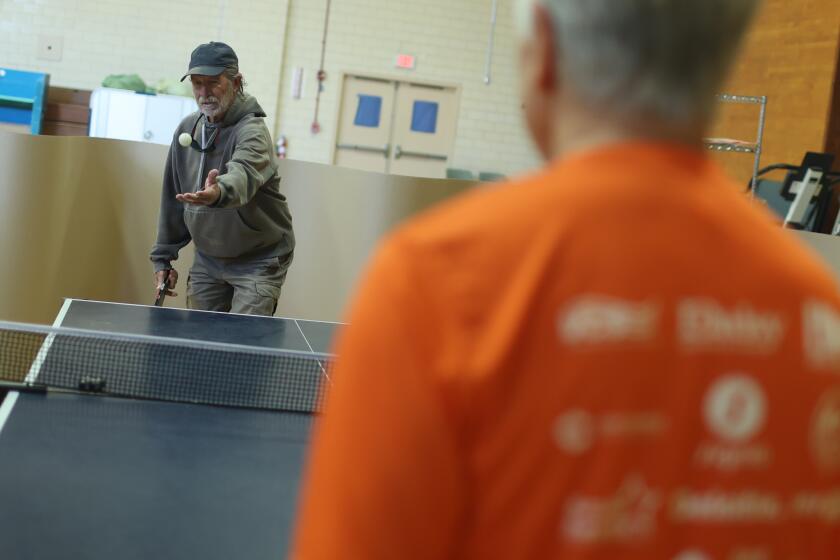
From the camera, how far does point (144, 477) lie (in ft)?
6.56

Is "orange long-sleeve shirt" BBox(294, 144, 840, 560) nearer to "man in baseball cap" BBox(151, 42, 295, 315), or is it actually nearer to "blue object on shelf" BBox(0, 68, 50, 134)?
"man in baseball cap" BBox(151, 42, 295, 315)

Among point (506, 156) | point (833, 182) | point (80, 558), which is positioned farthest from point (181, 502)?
point (506, 156)

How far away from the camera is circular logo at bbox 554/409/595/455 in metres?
0.81

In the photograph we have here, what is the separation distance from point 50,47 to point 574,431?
40.4 ft

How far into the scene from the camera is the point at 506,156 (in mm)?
13398

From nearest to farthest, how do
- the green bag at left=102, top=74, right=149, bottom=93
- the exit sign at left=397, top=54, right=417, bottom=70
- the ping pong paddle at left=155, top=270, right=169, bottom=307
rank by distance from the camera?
the ping pong paddle at left=155, top=270, right=169, bottom=307, the green bag at left=102, top=74, right=149, bottom=93, the exit sign at left=397, top=54, right=417, bottom=70

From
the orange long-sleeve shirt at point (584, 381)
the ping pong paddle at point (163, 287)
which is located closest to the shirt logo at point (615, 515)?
the orange long-sleeve shirt at point (584, 381)

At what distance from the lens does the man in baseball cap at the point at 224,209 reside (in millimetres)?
4262

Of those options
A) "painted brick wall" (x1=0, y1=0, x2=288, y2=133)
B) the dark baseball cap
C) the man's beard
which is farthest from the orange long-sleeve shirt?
"painted brick wall" (x1=0, y1=0, x2=288, y2=133)

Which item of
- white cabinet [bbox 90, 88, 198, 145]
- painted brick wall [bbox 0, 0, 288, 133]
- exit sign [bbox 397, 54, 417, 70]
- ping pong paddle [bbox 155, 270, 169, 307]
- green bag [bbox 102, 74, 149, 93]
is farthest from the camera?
exit sign [bbox 397, 54, 417, 70]

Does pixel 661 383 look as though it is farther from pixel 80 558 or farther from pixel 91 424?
pixel 91 424

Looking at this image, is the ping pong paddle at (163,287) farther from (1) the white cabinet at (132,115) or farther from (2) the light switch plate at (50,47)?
(2) the light switch plate at (50,47)

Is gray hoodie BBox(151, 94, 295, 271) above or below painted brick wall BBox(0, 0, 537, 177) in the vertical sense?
below

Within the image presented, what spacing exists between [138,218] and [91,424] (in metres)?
4.22
